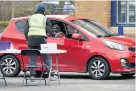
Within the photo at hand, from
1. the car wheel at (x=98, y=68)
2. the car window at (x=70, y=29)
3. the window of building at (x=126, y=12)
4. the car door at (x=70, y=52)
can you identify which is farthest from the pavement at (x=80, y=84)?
the window of building at (x=126, y=12)

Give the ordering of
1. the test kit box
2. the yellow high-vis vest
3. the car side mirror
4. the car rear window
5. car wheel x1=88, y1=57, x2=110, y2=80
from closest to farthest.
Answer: the test kit box → the yellow high-vis vest → car wheel x1=88, y1=57, x2=110, y2=80 → the car side mirror → the car rear window

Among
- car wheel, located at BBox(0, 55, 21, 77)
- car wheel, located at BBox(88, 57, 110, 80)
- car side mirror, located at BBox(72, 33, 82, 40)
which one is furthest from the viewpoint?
car wheel, located at BBox(0, 55, 21, 77)

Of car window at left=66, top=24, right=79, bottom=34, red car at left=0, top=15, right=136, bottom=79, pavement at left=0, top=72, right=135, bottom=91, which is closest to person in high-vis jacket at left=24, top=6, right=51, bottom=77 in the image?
red car at left=0, top=15, right=136, bottom=79

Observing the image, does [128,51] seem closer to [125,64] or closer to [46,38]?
[125,64]

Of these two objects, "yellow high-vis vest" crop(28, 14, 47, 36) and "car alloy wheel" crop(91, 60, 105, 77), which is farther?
"car alloy wheel" crop(91, 60, 105, 77)

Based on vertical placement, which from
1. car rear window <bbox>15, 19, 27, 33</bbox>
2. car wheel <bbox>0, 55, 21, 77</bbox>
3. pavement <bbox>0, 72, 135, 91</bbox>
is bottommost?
pavement <bbox>0, 72, 135, 91</bbox>

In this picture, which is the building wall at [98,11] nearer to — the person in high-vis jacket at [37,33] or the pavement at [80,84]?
the pavement at [80,84]

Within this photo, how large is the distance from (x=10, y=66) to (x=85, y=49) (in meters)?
2.05

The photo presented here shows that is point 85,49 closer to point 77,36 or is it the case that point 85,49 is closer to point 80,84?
point 77,36

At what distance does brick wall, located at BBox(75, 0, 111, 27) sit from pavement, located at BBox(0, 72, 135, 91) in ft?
29.0

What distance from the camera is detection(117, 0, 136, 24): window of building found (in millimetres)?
22438

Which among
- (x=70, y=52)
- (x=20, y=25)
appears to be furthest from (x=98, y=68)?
(x=20, y=25)

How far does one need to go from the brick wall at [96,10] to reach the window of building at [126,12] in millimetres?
464

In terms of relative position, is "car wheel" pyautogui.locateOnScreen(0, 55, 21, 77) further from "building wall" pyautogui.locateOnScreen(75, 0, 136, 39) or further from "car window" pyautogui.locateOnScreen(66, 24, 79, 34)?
"building wall" pyautogui.locateOnScreen(75, 0, 136, 39)
